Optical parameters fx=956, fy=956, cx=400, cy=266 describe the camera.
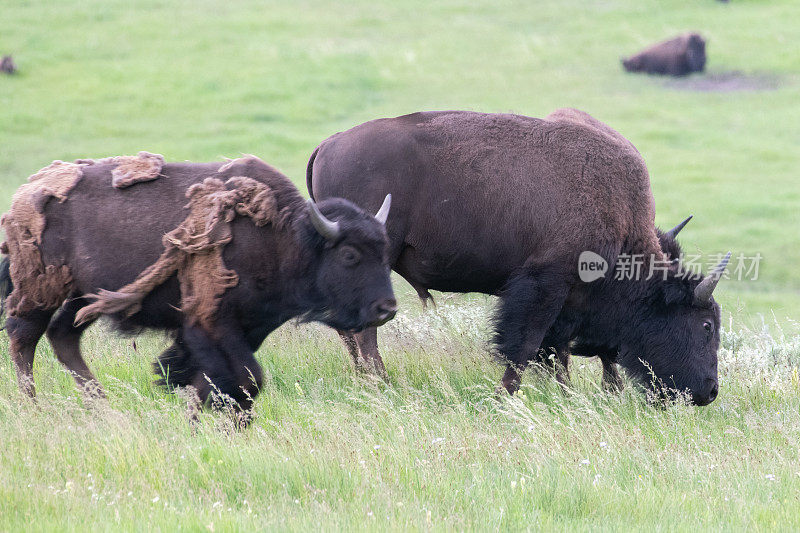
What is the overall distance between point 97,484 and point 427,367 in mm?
3555

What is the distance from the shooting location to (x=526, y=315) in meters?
7.60

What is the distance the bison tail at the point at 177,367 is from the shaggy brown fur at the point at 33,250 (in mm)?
852

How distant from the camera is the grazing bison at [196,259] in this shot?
6.31 m

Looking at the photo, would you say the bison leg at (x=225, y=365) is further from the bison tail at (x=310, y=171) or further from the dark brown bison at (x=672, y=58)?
the dark brown bison at (x=672, y=58)

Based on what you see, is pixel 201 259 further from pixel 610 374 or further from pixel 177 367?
pixel 610 374

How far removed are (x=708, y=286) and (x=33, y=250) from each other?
196 inches

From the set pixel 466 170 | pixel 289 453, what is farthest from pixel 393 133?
pixel 289 453

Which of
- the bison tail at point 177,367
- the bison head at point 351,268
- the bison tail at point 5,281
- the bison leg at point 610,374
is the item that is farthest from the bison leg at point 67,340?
the bison leg at point 610,374

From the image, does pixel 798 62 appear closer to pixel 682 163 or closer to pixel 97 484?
pixel 682 163

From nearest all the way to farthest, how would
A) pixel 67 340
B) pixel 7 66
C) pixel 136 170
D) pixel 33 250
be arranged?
pixel 33 250 < pixel 136 170 < pixel 67 340 < pixel 7 66

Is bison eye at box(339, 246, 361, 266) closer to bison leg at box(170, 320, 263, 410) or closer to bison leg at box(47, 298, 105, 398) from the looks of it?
bison leg at box(170, 320, 263, 410)

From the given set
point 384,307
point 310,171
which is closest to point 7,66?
point 310,171

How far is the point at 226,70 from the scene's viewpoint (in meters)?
33.4

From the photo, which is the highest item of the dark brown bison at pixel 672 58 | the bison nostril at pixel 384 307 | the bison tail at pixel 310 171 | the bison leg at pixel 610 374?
the bison tail at pixel 310 171
